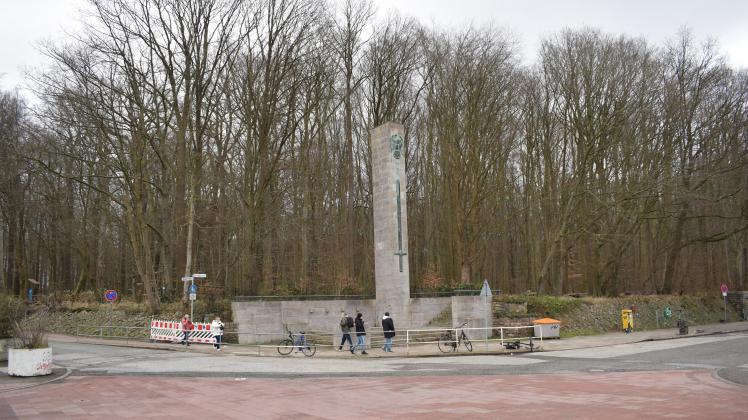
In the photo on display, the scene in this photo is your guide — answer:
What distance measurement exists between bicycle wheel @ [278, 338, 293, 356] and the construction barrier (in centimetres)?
382

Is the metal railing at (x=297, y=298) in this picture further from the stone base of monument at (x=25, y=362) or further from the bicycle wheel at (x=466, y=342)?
the stone base of monument at (x=25, y=362)

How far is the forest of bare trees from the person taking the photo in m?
31.7

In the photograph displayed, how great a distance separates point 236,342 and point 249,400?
16268mm

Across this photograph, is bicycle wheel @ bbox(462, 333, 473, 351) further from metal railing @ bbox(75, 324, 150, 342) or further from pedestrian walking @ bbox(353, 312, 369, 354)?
metal railing @ bbox(75, 324, 150, 342)

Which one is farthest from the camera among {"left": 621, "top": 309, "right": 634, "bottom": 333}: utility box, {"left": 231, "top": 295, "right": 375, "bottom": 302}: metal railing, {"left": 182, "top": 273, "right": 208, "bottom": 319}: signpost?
{"left": 621, "top": 309, "right": 634, "bottom": 333}: utility box

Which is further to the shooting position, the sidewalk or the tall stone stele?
the tall stone stele

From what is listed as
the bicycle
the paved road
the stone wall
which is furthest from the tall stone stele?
the paved road

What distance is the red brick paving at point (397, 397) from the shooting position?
10.8m

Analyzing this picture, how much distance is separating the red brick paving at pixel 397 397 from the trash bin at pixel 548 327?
39.2 ft

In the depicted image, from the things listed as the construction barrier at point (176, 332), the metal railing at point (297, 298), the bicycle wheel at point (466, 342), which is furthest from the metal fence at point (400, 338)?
the metal railing at point (297, 298)

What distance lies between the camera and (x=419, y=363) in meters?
20.0

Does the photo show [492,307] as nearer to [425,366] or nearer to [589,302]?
[589,302]

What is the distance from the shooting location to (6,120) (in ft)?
142

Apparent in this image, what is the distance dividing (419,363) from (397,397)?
7.40m
